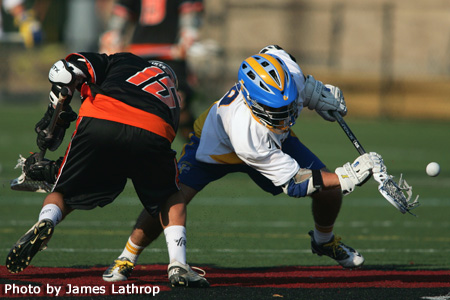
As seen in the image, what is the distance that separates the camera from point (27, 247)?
4.46 meters

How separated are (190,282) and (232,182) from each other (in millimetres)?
5484

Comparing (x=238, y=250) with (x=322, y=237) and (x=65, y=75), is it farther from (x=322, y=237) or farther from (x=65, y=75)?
(x=65, y=75)

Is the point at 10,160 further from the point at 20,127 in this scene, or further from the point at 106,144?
the point at 106,144

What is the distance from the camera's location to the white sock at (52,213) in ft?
15.3

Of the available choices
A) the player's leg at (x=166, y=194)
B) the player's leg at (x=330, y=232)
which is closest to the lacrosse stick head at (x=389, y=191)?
the player's leg at (x=330, y=232)

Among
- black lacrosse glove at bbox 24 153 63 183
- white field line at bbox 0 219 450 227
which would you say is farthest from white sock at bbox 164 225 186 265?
white field line at bbox 0 219 450 227

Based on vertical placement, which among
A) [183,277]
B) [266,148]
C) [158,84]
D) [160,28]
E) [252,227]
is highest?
[160,28]

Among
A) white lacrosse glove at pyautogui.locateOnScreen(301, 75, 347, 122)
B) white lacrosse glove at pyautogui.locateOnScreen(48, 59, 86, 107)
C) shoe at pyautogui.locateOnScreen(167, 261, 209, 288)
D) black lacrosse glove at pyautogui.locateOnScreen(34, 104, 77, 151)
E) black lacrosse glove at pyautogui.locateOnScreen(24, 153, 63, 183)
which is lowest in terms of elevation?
shoe at pyautogui.locateOnScreen(167, 261, 209, 288)

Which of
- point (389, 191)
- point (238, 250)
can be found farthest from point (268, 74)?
point (238, 250)

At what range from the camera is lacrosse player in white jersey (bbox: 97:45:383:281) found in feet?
16.5

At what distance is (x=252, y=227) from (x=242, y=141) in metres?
2.57

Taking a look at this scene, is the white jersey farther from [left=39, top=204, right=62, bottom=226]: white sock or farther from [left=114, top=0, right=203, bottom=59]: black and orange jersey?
[left=114, top=0, right=203, bottom=59]: black and orange jersey

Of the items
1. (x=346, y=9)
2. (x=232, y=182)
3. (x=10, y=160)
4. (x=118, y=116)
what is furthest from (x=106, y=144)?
(x=346, y=9)

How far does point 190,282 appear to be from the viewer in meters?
4.79
